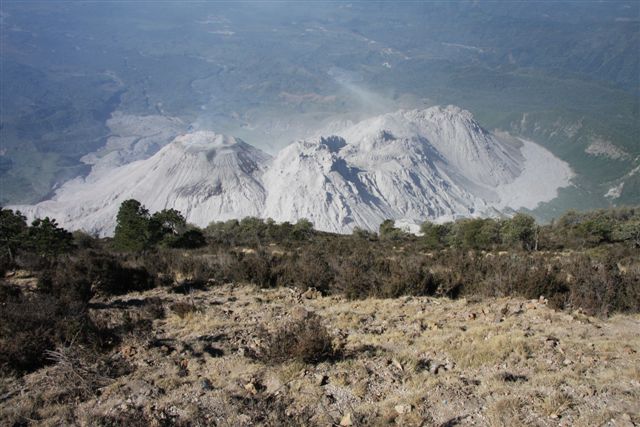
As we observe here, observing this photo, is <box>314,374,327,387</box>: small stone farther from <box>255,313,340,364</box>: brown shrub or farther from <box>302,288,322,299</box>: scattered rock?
<box>302,288,322,299</box>: scattered rock

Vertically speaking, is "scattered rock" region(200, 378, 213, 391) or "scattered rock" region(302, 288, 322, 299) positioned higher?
"scattered rock" region(200, 378, 213, 391)

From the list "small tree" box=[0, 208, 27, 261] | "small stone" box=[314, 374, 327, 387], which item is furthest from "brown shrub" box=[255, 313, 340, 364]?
"small tree" box=[0, 208, 27, 261]

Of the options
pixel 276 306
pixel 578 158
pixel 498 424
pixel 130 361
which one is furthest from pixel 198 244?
pixel 578 158

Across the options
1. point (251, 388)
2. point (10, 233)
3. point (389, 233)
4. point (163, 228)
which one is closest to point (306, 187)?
point (389, 233)

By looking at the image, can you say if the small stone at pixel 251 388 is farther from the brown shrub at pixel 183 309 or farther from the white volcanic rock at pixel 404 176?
the white volcanic rock at pixel 404 176

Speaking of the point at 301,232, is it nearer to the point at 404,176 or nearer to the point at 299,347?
the point at 299,347

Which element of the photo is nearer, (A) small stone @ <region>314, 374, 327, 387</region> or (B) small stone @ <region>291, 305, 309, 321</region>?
(A) small stone @ <region>314, 374, 327, 387</region>

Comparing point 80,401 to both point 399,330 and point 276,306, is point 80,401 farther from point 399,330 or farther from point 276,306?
point 399,330
